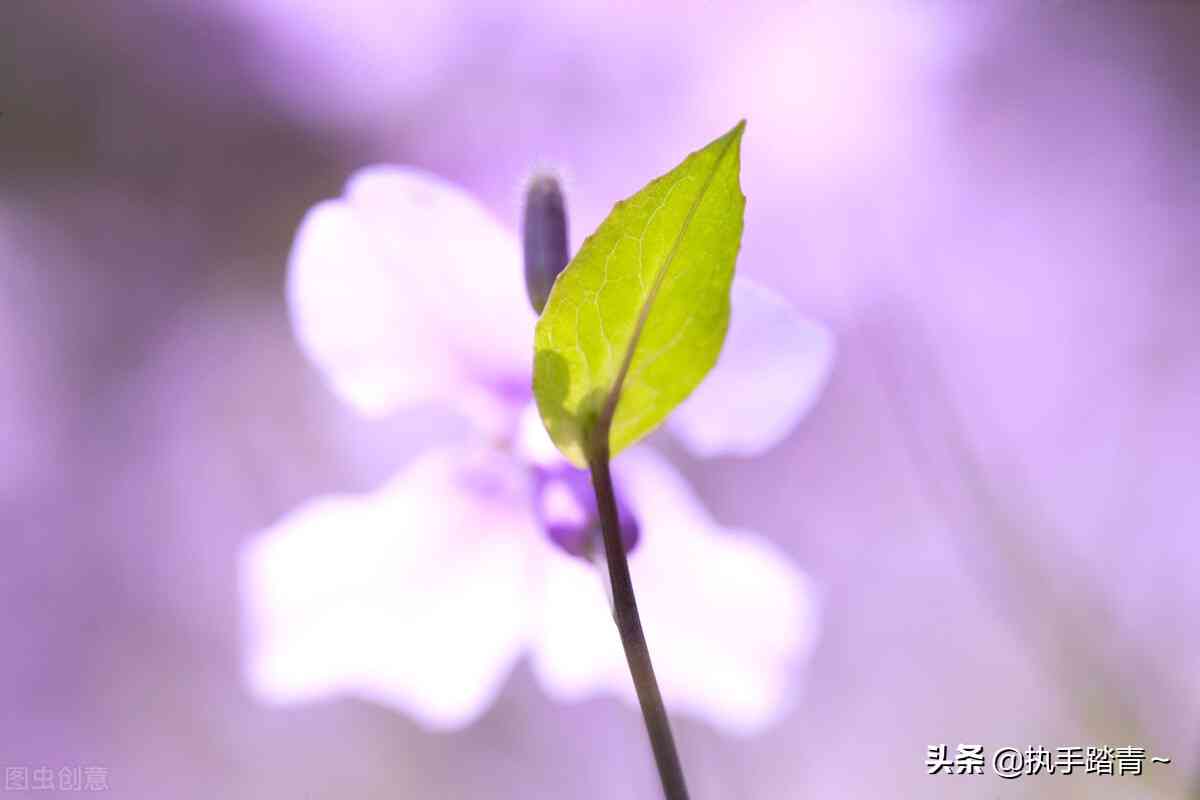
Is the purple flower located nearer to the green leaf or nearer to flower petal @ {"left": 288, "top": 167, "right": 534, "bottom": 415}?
flower petal @ {"left": 288, "top": 167, "right": 534, "bottom": 415}

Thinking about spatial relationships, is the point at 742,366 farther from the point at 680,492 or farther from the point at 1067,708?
the point at 1067,708

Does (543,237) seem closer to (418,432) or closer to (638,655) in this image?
(638,655)

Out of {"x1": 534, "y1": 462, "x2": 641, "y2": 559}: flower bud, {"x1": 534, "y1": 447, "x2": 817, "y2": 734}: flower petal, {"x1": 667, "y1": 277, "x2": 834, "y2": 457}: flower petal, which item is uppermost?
{"x1": 667, "y1": 277, "x2": 834, "y2": 457}: flower petal

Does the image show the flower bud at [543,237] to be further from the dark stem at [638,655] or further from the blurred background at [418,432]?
the blurred background at [418,432]

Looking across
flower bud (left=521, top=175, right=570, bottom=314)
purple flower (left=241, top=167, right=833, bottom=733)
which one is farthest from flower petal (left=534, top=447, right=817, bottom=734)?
flower bud (left=521, top=175, right=570, bottom=314)

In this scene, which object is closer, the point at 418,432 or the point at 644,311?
the point at 644,311

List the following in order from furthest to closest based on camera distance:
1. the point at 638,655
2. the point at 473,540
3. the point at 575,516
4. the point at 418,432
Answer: the point at 418,432 → the point at 473,540 → the point at 575,516 → the point at 638,655

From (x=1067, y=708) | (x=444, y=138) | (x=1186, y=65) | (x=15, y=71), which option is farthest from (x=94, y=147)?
(x=1186, y=65)

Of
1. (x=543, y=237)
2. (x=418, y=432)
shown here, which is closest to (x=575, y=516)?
(x=543, y=237)
